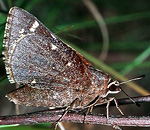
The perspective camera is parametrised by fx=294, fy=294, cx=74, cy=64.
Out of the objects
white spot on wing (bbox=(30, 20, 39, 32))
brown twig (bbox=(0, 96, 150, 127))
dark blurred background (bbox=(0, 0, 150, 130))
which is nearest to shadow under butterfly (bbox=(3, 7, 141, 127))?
white spot on wing (bbox=(30, 20, 39, 32))

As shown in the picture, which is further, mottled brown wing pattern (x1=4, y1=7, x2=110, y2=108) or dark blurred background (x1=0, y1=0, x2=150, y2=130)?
dark blurred background (x1=0, y1=0, x2=150, y2=130)

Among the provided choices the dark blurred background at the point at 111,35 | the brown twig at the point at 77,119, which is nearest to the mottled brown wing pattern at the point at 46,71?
the brown twig at the point at 77,119

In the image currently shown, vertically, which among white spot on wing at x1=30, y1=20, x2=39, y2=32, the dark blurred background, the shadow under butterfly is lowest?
the shadow under butterfly

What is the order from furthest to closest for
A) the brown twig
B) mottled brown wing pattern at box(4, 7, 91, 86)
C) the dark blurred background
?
the dark blurred background < mottled brown wing pattern at box(4, 7, 91, 86) < the brown twig

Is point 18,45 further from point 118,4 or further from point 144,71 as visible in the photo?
point 118,4

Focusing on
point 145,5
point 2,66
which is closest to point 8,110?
point 2,66

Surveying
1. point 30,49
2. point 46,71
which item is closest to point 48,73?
point 46,71

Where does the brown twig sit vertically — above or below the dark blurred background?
below

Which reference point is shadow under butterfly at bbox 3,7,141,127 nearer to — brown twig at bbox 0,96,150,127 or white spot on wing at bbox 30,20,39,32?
white spot on wing at bbox 30,20,39,32
